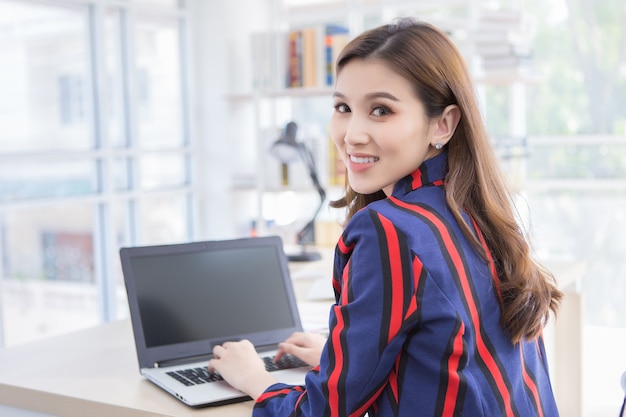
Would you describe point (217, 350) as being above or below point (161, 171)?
below

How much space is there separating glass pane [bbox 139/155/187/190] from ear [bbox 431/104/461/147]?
343cm

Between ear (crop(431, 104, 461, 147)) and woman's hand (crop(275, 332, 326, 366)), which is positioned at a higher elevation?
ear (crop(431, 104, 461, 147))

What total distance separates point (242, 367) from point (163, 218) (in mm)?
3407

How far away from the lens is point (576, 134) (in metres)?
4.17

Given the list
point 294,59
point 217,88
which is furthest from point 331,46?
point 217,88

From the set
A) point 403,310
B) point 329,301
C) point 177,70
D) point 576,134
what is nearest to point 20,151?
point 177,70

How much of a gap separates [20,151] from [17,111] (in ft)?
0.64

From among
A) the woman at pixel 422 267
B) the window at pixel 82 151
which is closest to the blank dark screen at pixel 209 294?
the woman at pixel 422 267

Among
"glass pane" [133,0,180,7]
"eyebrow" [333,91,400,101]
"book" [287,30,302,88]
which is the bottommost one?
"eyebrow" [333,91,400,101]

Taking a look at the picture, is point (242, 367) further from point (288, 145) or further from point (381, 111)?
point (288, 145)

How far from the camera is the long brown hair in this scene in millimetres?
1155

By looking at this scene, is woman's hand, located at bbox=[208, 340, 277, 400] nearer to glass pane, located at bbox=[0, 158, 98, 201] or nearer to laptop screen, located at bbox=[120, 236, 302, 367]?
laptop screen, located at bbox=[120, 236, 302, 367]

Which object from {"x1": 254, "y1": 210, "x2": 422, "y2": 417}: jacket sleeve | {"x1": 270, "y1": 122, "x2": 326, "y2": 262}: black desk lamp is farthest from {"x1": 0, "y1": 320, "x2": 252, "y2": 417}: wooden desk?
{"x1": 270, "y1": 122, "x2": 326, "y2": 262}: black desk lamp

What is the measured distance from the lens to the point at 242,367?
1.38 metres
